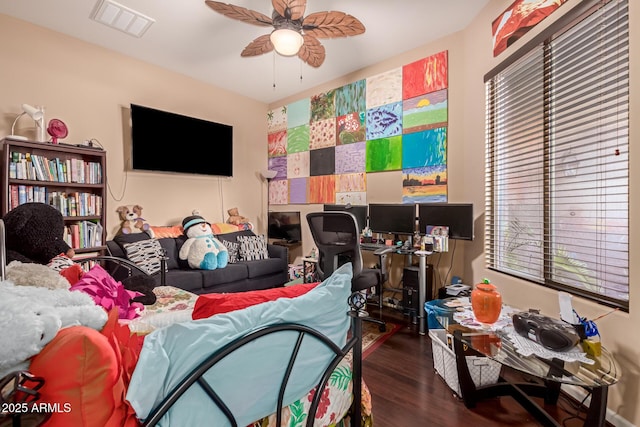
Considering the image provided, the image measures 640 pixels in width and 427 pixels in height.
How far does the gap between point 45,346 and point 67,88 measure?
3.46m

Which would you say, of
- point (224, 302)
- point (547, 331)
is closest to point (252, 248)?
point (224, 302)

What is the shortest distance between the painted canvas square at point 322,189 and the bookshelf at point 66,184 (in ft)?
8.15

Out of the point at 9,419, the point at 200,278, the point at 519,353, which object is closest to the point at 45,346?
the point at 9,419

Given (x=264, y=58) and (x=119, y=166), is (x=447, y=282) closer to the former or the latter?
(x=264, y=58)

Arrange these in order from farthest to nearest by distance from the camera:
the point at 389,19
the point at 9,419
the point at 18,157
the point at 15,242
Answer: the point at 389,19 < the point at 18,157 < the point at 15,242 < the point at 9,419

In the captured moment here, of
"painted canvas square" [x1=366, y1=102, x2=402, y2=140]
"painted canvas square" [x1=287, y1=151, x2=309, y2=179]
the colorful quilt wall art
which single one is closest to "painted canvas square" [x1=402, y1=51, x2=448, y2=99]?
the colorful quilt wall art

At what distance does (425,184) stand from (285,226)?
224 cm

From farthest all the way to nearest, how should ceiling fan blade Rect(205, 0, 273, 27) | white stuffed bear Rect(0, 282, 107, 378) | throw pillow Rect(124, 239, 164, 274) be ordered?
throw pillow Rect(124, 239, 164, 274) → ceiling fan blade Rect(205, 0, 273, 27) → white stuffed bear Rect(0, 282, 107, 378)

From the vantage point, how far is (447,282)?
303 cm

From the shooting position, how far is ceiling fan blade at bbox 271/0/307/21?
2.09m

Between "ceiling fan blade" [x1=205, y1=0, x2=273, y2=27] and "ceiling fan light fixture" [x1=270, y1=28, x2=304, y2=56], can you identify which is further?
"ceiling fan light fixture" [x1=270, y1=28, x2=304, y2=56]

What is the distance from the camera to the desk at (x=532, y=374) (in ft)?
3.71

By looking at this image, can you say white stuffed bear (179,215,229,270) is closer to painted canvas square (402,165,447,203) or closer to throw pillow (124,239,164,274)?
throw pillow (124,239,164,274)

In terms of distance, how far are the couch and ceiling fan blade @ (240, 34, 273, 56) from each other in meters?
2.21
